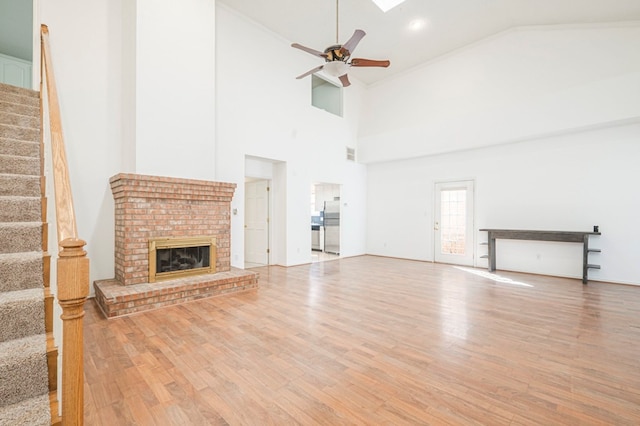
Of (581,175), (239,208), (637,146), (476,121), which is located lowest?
(239,208)

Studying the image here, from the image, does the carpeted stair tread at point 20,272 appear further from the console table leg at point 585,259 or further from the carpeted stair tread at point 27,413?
the console table leg at point 585,259

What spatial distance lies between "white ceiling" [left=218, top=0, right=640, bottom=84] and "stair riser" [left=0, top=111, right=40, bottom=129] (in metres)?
3.92

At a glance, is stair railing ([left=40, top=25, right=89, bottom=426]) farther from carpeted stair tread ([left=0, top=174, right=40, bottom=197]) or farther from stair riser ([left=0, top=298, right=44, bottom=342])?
carpeted stair tread ([left=0, top=174, right=40, bottom=197])

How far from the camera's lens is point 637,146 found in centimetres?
510

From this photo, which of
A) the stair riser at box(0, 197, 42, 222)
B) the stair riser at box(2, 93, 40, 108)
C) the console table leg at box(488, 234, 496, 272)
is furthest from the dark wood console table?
the stair riser at box(2, 93, 40, 108)

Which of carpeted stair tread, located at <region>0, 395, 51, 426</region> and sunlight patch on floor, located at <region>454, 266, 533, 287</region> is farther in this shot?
sunlight patch on floor, located at <region>454, 266, 533, 287</region>

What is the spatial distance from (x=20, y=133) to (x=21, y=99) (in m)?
0.90

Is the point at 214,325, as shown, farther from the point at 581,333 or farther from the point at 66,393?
the point at 581,333

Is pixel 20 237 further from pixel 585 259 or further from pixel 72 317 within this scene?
pixel 585 259

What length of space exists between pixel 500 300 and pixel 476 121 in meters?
4.20

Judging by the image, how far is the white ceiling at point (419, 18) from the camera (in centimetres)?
498

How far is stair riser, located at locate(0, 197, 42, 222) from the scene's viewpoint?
2.23 meters

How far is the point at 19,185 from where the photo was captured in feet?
8.07

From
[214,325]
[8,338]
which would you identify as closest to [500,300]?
[214,325]
